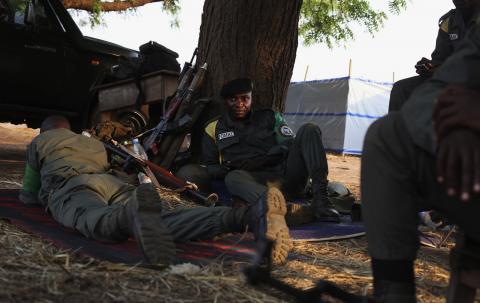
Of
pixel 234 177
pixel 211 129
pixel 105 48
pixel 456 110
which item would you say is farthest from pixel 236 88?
pixel 105 48

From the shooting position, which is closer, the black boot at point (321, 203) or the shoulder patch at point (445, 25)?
the shoulder patch at point (445, 25)

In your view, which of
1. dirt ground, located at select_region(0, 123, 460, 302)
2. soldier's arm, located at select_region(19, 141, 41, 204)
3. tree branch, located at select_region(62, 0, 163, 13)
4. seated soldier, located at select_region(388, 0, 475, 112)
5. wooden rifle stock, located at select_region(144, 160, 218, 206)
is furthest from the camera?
tree branch, located at select_region(62, 0, 163, 13)

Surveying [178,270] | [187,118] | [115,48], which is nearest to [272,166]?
[187,118]

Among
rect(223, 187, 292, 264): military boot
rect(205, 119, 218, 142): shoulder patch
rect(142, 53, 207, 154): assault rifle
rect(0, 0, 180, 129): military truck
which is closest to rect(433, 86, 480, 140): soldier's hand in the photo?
rect(223, 187, 292, 264): military boot

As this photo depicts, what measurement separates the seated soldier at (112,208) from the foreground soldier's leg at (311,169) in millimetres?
1328

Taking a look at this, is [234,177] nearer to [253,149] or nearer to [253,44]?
[253,149]

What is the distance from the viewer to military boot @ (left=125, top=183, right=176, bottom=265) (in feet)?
8.04

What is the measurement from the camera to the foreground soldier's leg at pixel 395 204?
1.52 m

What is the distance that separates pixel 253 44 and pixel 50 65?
147 inches

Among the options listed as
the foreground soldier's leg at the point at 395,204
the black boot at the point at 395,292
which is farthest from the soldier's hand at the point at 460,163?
the black boot at the point at 395,292

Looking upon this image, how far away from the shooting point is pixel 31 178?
381cm

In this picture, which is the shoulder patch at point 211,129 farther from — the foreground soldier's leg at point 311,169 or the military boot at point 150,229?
the military boot at point 150,229

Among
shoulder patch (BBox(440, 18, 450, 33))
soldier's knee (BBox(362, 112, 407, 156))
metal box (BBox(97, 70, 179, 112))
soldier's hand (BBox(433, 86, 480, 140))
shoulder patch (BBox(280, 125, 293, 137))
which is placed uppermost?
shoulder patch (BBox(440, 18, 450, 33))

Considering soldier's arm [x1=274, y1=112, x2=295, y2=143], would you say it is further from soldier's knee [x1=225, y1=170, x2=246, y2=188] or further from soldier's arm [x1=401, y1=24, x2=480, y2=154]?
soldier's arm [x1=401, y1=24, x2=480, y2=154]
